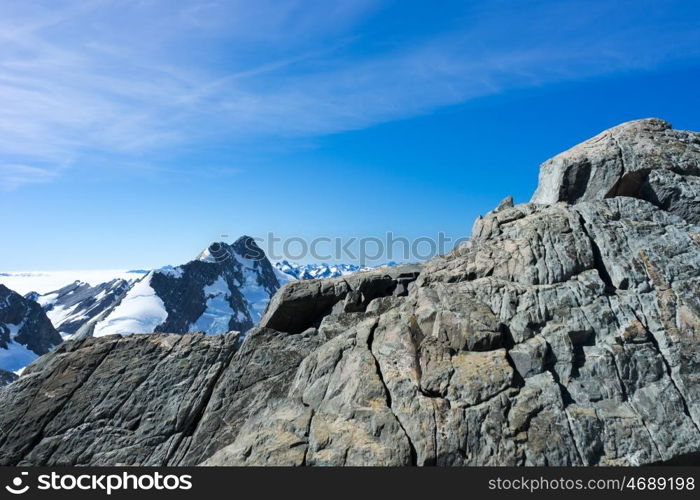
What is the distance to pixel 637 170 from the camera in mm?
31109

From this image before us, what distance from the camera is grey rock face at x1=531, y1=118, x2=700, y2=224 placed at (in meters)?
30.1

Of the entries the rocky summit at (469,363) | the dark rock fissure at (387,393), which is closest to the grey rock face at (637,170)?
the rocky summit at (469,363)

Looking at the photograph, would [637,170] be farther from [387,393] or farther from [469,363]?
[387,393]

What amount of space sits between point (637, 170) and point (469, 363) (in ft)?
63.0

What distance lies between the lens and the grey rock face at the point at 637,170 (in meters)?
30.1

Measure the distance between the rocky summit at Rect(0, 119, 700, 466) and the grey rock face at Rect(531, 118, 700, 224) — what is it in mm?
132

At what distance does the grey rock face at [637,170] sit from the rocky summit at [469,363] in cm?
13

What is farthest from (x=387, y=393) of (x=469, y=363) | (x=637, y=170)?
(x=637, y=170)

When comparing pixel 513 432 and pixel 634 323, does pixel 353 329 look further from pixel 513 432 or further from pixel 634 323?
pixel 634 323

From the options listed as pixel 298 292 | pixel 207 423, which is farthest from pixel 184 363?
pixel 298 292

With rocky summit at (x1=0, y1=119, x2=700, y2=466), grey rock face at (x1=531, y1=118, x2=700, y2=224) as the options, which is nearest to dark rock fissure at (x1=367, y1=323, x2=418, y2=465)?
rocky summit at (x1=0, y1=119, x2=700, y2=466)

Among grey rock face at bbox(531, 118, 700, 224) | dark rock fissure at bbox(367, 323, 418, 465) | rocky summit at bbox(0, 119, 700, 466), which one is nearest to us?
dark rock fissure at bbox(367, 323, 418, 465)

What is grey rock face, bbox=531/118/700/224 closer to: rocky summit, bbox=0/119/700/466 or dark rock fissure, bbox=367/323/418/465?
rocky summit, bbox=0/119/700/466

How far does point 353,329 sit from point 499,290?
9141 millimetres
